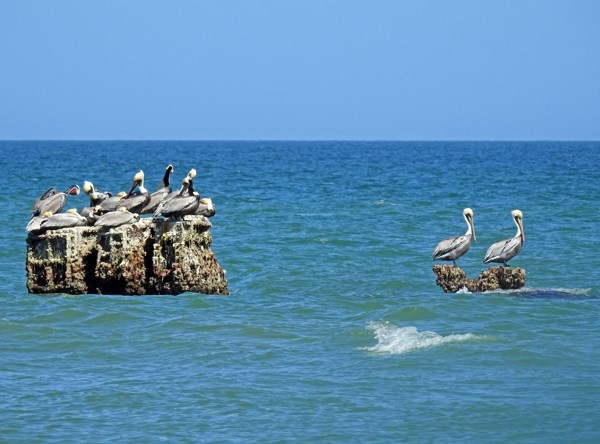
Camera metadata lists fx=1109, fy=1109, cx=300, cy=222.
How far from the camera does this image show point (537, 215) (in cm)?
3008

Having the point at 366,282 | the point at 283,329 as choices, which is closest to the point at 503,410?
the point at 283,329

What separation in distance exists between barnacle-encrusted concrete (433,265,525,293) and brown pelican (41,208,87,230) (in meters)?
5.14

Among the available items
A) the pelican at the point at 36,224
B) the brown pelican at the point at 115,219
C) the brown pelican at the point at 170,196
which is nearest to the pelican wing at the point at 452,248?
the brown pelican at the point at 170,196

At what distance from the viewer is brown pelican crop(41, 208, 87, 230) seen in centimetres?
1466

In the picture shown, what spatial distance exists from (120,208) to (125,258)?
84 cm

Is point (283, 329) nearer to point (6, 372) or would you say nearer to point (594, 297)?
point (6, 372)

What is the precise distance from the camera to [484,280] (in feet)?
51.8

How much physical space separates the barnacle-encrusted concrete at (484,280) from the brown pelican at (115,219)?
4.49 m

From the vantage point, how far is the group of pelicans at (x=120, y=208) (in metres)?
14.6

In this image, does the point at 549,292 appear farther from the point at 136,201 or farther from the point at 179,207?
the point at 136,201

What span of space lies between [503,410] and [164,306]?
6.09 meters

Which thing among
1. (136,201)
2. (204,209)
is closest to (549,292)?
(204,209)

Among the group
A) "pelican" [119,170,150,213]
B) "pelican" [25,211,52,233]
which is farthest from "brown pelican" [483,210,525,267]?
"pelican" [25,211,52,233]

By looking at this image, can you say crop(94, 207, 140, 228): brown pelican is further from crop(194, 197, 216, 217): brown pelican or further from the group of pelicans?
crop(194, 197, 216, 217): brown pelican
